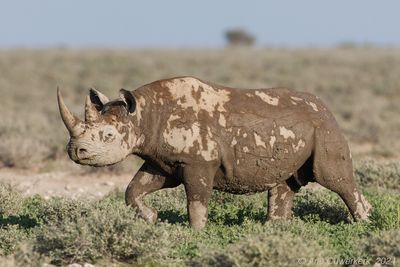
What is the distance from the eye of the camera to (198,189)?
325 inches

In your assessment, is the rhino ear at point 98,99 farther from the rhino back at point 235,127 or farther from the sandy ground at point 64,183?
the sandy ground at point 64,183

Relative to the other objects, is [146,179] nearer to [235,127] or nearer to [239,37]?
[235,127]

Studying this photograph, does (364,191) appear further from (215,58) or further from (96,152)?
(215,58)

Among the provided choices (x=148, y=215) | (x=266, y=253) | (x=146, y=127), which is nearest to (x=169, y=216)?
(x=148, y=215)

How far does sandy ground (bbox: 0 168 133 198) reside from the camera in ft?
42.3

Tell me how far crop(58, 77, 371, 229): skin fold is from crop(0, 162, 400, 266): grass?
1.52ft

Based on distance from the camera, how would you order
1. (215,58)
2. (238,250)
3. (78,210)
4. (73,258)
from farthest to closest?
1. (215,58)
2. (78,210)
3. (73,258)
4. (238,250)

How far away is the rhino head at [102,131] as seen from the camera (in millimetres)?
7969

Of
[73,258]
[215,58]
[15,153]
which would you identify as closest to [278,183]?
[73,258]

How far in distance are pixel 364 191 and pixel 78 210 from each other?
4586 mm

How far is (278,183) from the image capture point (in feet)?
28.9

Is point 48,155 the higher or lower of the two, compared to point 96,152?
lower

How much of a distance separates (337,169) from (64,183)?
20.5 feet

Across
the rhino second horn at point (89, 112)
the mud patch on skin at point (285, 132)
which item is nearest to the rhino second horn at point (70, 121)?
the rhino second horn at point (89, 112)
